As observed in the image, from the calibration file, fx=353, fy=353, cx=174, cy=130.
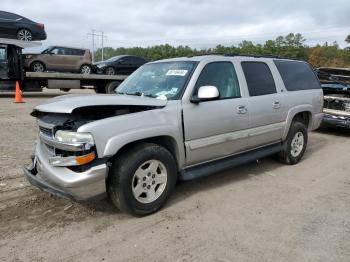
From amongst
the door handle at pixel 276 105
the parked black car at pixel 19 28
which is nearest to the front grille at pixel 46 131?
the door handle at pixel 276 105

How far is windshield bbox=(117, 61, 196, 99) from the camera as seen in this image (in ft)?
14.6

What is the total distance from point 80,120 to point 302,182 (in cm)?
337

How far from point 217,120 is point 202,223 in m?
1.39

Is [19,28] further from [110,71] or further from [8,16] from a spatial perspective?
[110,71]

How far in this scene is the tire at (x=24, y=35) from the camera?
14.0m

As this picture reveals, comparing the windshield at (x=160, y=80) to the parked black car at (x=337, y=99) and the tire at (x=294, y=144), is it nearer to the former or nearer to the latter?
the tire at (x=294, y=144)

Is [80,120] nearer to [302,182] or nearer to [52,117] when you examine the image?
[52,117]

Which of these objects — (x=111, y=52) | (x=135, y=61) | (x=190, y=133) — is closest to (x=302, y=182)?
(x=190, y=133)

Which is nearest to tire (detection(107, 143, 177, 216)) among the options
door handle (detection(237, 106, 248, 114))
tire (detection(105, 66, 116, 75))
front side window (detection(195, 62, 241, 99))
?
front side window (detection(195, 62, 241, 99))

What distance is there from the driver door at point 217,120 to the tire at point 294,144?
1243 mm

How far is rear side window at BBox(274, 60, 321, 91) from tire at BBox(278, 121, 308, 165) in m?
0.68

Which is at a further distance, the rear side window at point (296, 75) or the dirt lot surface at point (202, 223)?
the rear side window at point (296, 75)

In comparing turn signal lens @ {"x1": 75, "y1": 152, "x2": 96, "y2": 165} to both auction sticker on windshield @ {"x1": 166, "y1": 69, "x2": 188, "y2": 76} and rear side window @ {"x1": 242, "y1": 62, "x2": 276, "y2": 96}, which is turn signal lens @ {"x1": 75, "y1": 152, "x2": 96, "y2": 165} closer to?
auction sticker on windshield @ {"x1": 166, "y1": 69, "x2": 188, "y2": 76}

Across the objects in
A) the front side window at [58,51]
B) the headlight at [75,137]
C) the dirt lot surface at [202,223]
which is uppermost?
the front side window at [58,51]
